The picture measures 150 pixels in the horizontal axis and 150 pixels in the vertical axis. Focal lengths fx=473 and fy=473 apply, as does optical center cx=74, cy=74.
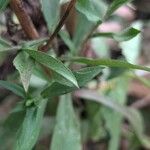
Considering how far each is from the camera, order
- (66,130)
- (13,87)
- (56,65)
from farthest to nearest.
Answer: (66,130), (13,87), (56,65)

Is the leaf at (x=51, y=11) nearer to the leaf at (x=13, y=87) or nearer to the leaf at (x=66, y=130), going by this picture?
the leaf at (x=13, y=87)

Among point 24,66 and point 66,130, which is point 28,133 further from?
point 66,130

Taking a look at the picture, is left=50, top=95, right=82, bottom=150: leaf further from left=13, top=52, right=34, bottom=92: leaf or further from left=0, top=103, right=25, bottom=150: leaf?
left=13, top=52, right=34, bottom=92: leaf

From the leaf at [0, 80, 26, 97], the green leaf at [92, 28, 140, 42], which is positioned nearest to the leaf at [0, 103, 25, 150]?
the leaf at [0, 80, 26, 97]

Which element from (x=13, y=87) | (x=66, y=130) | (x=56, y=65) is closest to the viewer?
(x=56, y=65)

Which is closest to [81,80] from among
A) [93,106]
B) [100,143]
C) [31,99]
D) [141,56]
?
[31,99]

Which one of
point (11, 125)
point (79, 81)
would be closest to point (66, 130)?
point (11, 125)

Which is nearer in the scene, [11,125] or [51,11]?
[51,11]

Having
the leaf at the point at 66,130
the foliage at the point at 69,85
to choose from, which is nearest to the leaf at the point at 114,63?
the foliage at the point at 69,85
